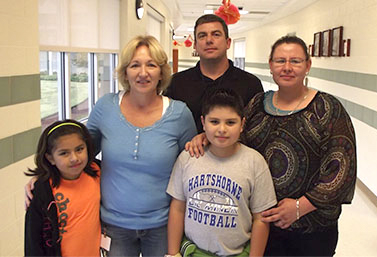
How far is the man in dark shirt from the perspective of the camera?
221 cm

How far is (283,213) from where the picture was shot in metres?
1.65

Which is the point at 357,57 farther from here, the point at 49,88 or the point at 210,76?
the point at 49,88

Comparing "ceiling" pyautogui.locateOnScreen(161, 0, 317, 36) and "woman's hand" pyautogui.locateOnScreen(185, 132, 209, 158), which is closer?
"woman's hand" pyautogui.locateOnScreen(185, 132, 209, 158)

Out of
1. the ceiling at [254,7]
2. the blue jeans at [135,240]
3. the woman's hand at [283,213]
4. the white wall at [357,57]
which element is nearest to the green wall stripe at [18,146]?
the blue jeans at [135,240]

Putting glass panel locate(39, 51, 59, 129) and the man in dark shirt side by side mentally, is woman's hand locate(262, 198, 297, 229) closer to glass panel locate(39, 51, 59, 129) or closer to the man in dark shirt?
the man in dark shirt

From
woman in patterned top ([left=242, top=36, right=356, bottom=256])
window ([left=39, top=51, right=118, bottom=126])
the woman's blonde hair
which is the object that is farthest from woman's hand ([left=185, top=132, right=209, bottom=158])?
window ([left=39, top=51, right=118, bottom=126])

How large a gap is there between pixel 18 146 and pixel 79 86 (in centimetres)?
261

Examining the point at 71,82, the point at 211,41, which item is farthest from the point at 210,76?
the point at 71,82

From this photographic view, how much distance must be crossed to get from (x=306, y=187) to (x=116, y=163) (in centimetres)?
85

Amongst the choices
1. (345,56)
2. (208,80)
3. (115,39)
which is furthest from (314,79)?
(208,80)

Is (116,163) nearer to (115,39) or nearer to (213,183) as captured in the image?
(213,183)

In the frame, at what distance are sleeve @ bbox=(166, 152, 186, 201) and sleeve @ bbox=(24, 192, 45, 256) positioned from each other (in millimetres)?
555

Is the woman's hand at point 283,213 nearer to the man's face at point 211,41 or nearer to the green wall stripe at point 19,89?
the man's face at point 211,41

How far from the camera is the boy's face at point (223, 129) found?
1614mm
